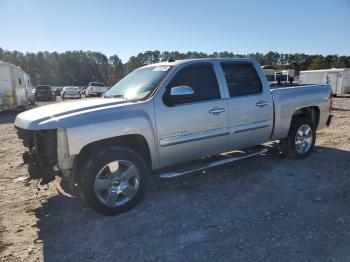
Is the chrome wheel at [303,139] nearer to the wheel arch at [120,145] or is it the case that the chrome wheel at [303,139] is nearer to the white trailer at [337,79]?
the wheel arch at [120,145]

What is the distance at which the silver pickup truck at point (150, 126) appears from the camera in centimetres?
412

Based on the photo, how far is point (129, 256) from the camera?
11.2 feet

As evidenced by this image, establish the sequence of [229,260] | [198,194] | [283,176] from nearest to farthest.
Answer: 1. [229,260]
2. [198,194]
3. [283,176]

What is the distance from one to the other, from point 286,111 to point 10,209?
476cm

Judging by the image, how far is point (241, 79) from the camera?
573cm

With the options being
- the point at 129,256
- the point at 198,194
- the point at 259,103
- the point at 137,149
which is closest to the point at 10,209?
the point at 137,149

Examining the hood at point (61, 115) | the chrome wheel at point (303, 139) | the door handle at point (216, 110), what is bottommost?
the chrome wheel at point (303, 139)

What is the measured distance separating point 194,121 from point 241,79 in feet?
4.45

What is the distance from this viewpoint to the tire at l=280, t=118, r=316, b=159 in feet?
21.6

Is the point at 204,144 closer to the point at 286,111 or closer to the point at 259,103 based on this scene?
the point at 259,103

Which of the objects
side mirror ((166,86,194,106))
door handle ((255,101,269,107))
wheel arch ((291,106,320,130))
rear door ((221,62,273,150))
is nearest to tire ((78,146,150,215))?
side mirror ((166,86,194,106))

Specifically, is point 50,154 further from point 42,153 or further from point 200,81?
point 200,81

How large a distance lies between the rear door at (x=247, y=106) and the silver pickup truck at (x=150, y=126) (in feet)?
0.05

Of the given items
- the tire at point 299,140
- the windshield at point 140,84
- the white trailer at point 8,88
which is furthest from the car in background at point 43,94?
the tire at point 299,140
